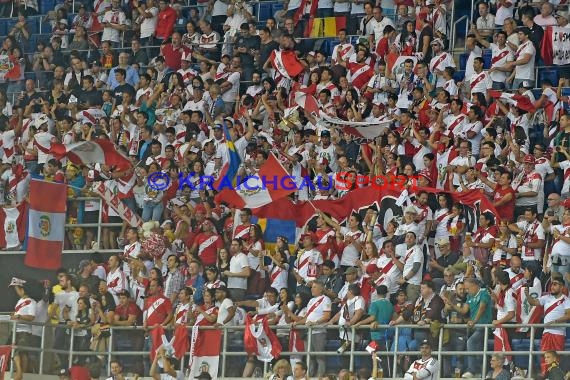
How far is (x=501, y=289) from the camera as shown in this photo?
838 inches

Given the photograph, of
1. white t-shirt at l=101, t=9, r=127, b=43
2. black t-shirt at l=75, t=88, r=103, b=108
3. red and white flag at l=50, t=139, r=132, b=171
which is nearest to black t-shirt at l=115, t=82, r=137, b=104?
black t-shirt at l=75, t=88, r=103, b=108

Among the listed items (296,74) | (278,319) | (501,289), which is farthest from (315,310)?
(296,74)

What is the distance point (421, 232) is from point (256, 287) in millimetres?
2251

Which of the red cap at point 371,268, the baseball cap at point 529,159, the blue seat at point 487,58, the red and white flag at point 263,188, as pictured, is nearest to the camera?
the red cap at point 371,268

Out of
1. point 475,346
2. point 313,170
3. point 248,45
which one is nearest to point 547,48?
point 313,170

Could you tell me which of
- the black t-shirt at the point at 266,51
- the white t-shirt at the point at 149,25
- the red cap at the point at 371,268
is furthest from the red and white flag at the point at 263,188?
the white t-shirt at the point at 149,25

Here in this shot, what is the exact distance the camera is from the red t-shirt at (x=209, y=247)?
2455 centimetres

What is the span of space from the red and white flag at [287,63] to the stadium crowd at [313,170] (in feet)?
0.39

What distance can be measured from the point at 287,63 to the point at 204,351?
6013mm

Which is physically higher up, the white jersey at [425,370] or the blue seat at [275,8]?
the blue seat at [275,8]

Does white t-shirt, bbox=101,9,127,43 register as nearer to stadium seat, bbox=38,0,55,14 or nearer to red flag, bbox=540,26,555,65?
stadium seat, bbox=38,0,55,14

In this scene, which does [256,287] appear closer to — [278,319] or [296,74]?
[278,319]

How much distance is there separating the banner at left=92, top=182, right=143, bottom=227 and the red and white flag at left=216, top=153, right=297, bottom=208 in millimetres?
1337

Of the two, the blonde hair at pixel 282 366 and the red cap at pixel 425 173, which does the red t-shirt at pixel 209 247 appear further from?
the blonde hair at pixel 282 366
